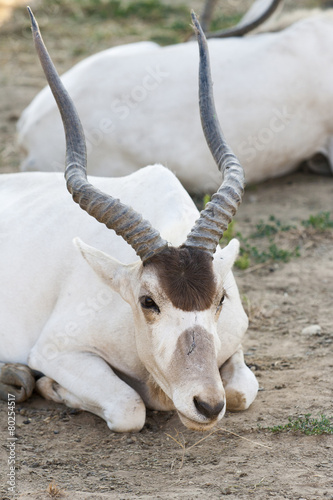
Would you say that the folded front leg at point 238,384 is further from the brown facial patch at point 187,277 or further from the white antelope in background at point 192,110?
the white antelope in background at point 192,110

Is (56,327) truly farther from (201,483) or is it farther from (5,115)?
(5,115)

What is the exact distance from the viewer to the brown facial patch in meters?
3.89

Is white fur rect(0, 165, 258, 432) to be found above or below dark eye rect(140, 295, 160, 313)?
below

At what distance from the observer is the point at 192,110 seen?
26.0 ft

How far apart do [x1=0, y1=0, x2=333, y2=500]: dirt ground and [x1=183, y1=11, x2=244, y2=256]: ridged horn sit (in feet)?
3.23

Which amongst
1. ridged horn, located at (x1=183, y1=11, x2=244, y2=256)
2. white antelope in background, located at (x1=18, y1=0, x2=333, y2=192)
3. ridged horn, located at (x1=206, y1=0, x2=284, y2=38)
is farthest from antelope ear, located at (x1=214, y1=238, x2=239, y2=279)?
ridged horn, located at (x1=206, y1=0, x2=284, y2=38)

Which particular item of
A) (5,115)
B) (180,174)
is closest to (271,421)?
(180,174)

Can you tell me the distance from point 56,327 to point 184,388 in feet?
3.96

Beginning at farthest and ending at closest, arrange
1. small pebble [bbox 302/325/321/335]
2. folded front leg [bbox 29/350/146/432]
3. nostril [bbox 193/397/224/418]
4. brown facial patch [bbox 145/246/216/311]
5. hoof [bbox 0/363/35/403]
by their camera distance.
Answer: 1. small pebble [bbox 302/325/321/335]
2. hoof [bbox 0/363/35/403]
3. folded front leg [bbox 29/350/146/432]
4. brown facial patch [bbox 145/246/216/311]
5. nostril [bbox 193/397/224/418]

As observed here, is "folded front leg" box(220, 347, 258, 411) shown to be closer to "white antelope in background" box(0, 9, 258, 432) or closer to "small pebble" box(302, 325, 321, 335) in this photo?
"white antelope in background" box(0, 9, 258, 432)

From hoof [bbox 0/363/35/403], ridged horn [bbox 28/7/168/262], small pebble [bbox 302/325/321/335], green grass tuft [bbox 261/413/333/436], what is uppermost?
ridged horn [bbox 28/7/168/262]

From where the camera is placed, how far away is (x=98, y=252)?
438 centimetres

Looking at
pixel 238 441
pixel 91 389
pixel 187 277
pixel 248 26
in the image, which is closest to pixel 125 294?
pixel 187 277

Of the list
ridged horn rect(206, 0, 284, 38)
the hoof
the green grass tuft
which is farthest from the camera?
ridged horn rect(206, 0, 284, 38)
